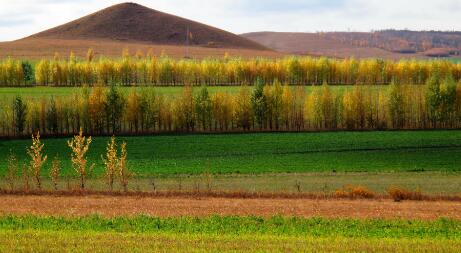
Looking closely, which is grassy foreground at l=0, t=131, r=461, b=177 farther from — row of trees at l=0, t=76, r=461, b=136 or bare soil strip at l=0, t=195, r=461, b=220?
bare soil strip at l=0, t=195, r=461, b=220

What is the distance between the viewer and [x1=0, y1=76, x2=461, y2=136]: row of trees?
8088cm

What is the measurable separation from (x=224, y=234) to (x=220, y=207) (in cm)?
827

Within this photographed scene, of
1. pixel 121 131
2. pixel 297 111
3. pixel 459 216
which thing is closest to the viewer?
pixel 459 216

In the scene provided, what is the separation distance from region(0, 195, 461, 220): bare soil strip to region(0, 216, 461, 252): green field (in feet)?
8.21

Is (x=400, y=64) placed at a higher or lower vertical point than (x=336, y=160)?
higher

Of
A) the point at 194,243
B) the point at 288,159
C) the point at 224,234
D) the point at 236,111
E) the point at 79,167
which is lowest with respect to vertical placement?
the point at 288,159

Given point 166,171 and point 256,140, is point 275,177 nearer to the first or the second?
point 166,171

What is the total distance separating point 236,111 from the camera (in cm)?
8556

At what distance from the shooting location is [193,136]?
3029 inches

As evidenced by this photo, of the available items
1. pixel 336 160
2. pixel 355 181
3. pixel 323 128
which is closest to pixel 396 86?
pixel 323 128

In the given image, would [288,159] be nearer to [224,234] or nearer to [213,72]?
[224,234]

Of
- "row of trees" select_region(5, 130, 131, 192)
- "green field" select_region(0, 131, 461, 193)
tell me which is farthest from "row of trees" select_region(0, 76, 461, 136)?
"row of trees" select_region(5, 130, 131, 192)

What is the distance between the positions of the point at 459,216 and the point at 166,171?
2688cm

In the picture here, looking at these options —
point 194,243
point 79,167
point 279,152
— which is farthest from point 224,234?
point 279,152
